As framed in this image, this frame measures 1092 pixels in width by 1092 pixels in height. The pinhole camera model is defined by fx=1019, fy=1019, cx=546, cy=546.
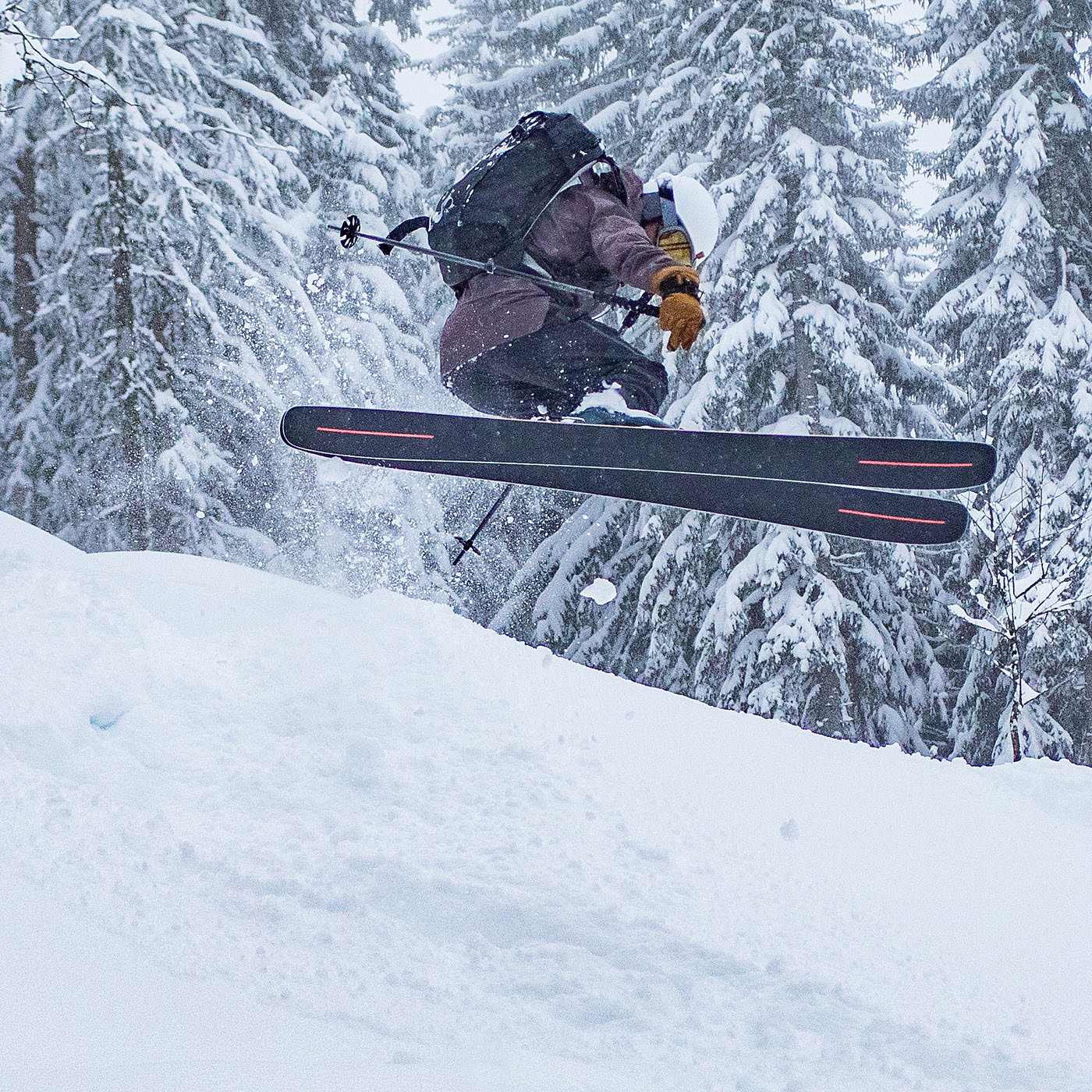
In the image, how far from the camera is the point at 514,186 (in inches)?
159

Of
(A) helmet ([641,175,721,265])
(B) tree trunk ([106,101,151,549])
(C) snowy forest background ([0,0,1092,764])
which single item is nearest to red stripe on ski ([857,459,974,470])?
(A) helmet ([641,175,721,265])

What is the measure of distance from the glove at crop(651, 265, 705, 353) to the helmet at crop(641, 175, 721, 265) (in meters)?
0.50

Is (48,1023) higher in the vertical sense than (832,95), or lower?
lower

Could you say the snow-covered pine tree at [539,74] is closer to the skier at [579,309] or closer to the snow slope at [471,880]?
the skier at [579,309]

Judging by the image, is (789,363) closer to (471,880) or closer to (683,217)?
(683,217)

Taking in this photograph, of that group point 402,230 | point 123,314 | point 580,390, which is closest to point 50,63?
point 123,314

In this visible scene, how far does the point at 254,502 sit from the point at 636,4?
810 cm

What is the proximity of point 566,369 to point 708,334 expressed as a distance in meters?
6.52

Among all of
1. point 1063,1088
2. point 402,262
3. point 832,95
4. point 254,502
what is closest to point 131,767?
point 1063,1088

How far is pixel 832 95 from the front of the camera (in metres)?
10.4

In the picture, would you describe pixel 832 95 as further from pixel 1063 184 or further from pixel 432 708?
pixel 432 708

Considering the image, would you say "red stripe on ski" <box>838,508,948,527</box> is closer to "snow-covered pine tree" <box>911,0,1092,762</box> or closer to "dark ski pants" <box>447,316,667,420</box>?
"dark ski pants" <box>447,316,667,420</box>

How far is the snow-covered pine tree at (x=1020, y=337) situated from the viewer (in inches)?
411

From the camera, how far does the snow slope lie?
2.60m
